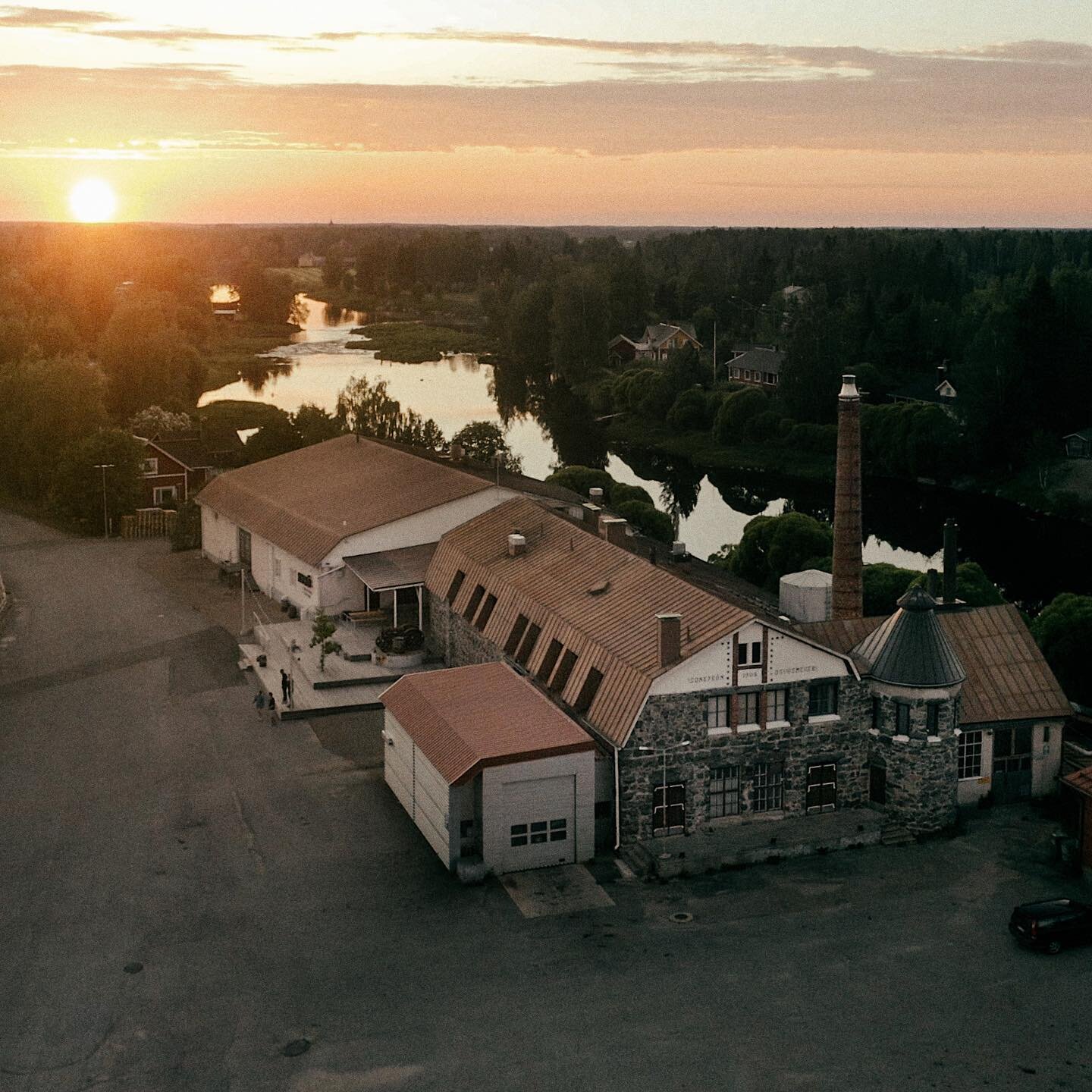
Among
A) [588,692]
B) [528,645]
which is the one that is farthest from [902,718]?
[528,645]

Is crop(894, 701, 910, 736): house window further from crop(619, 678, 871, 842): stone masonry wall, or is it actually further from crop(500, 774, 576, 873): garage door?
crop(500, 774, 576, 873): garage door

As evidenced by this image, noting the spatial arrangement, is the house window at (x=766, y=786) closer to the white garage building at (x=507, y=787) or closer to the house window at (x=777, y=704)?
the house window at (x=777, y=704)

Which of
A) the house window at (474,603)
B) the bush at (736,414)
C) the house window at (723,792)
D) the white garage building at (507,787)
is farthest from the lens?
the bush at (736,414)

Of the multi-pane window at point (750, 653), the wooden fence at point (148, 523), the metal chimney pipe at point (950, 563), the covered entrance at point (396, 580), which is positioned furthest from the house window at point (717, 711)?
the wooden fence at point (148, 523)

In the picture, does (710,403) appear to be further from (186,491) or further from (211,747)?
(211,747)

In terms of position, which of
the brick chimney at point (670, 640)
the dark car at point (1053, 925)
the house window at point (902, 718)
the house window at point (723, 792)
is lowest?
the dark car at point (1053, 925)

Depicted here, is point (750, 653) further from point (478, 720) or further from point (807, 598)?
point (807, 598)

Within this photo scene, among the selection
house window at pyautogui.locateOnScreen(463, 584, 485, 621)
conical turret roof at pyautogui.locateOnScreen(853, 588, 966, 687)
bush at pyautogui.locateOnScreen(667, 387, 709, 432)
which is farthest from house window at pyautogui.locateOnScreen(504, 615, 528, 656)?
bush at pyautogui.locateOnScreen(667, 387, 709, 432)

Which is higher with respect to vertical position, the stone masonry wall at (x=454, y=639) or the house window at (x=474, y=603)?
the house window at (x=474, y=603)
